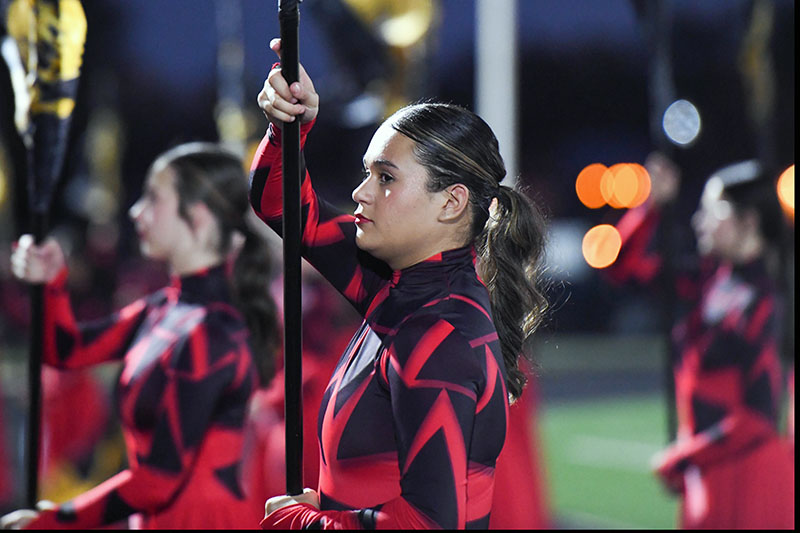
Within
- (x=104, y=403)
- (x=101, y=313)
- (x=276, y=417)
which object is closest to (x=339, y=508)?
(x=276, y=417)

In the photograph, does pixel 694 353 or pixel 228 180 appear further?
pixel 694 353

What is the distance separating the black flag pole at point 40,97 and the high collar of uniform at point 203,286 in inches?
17.9

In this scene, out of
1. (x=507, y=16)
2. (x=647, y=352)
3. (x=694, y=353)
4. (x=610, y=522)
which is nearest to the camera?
(x=694, y=353)

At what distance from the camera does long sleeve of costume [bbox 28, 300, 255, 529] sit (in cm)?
269

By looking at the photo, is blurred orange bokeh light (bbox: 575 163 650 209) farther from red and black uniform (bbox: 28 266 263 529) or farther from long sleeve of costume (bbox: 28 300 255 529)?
long sleeve of costume (bbox: 28 300 255 529)

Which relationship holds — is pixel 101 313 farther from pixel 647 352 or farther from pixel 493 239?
pixel 647 352

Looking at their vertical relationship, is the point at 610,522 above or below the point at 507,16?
below

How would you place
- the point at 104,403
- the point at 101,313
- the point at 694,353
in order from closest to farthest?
the point at 694,353
the point at 104,403
the point at 101,313

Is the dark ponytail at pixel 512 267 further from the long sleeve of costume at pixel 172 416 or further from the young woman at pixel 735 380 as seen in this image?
the young woman at pixel 735 380

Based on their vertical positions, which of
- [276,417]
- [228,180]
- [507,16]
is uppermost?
[507,16]

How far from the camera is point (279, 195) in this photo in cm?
210

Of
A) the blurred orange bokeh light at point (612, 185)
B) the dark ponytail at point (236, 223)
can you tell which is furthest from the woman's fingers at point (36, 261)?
the blurred orange bokeh light at point (612, 185)

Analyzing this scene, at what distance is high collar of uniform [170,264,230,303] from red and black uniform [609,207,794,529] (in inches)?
97.3

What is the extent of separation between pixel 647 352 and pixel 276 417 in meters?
16.8
